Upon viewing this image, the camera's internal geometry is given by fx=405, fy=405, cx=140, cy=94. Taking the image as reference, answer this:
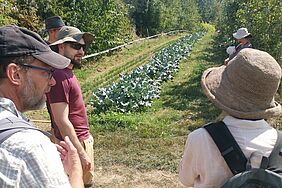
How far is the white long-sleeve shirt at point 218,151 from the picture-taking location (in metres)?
1.92

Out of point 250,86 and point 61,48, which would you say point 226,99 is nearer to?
point 250,86

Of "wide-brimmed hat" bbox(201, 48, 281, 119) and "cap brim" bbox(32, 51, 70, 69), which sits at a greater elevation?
"cap brim" bbox(32, 51, 70, 69)

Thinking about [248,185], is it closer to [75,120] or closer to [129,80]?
[75,120]

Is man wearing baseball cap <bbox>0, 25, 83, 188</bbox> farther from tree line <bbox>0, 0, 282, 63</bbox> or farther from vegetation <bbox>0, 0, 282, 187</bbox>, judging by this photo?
tree line <bbox>0, 0, 282, 63</bbox>

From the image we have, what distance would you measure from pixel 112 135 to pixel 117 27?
49.5 feet

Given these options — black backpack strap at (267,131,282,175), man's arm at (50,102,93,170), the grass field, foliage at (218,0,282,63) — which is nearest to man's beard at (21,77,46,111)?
black backpack strap at (267,131,282,175)

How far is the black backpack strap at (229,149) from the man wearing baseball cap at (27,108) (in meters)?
0.69

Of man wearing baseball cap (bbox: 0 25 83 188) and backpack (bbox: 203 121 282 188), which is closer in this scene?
man wearing baseball cap (bbox: 0 25 83 188)

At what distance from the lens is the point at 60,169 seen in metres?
1.60

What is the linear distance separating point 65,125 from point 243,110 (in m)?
1.63

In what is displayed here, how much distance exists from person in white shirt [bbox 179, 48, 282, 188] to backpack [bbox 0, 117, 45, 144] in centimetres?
83

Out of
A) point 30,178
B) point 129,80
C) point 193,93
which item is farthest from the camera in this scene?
point 193,93

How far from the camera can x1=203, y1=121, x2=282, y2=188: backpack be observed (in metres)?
1.76

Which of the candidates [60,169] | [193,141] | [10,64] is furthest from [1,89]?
[193,141]
